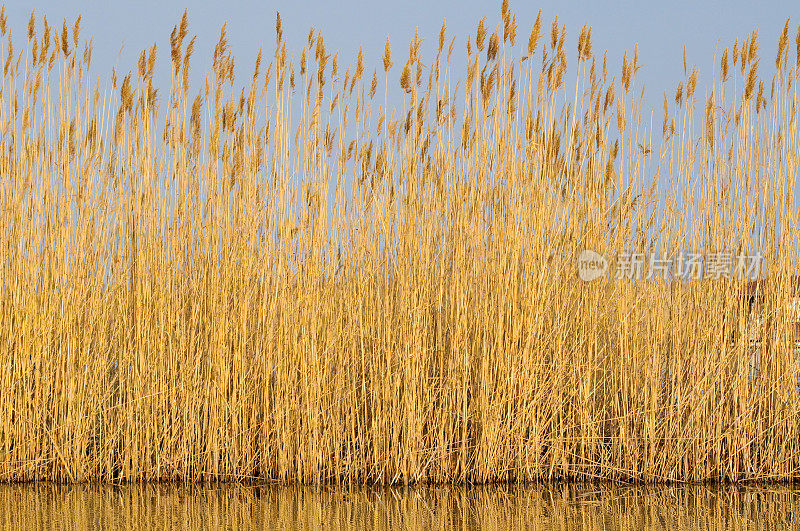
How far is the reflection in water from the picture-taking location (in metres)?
2.21

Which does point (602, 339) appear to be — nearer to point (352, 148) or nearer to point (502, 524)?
point (502, 524)

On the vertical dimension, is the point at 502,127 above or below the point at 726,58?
below

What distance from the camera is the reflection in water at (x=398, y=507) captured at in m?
2.21

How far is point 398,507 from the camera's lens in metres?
2.36

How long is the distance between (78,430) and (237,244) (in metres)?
0.75

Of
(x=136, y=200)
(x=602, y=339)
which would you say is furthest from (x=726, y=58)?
(x=136, y=200)

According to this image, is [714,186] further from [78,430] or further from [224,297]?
[78,430]

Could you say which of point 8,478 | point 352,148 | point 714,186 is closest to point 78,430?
point 8,478

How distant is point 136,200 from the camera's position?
2.66 m

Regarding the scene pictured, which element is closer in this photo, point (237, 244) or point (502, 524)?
point (502, 524)

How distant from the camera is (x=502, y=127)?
8.73 ft

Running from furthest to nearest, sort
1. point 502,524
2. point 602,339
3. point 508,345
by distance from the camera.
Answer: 1. point 602,339
2. point 508,345
3. point 502,524

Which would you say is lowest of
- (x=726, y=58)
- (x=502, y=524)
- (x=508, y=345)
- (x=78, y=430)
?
(x=502, y=524)

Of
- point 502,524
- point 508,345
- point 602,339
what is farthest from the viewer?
point 602,339
